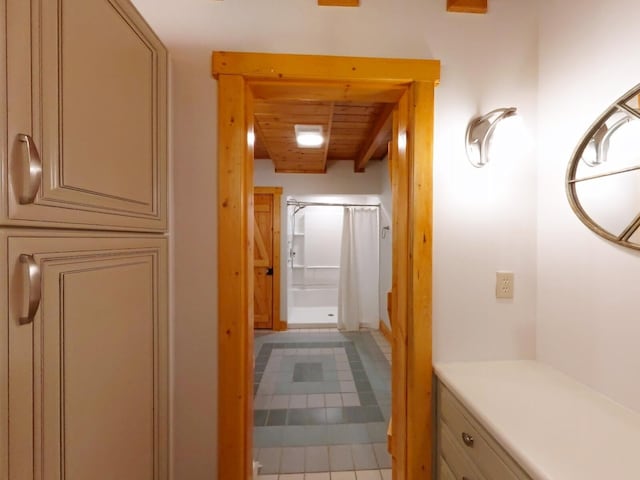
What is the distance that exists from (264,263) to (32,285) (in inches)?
152

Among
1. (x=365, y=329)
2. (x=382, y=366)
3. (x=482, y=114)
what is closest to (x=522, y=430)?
(x=482, y=114)

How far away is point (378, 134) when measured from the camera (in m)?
2.73

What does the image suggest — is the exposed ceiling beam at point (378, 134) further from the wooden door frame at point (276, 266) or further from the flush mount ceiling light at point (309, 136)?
the wooden door frame at point (276, 266)

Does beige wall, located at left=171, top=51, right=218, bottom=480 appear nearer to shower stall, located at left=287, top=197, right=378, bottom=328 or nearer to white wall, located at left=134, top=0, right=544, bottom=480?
white wall, located at left=134, top=0, right=544, bottom=480

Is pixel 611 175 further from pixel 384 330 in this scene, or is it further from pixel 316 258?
pixel 316 258

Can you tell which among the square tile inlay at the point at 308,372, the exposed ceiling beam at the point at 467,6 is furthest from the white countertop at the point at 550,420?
the square tile inlay at the point at 308,372

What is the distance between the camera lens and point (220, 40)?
123 centimetres

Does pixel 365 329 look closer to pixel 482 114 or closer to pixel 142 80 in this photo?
pixel 482 114

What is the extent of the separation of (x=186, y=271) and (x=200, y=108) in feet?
2.23

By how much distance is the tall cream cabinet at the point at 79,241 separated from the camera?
1.85 feet

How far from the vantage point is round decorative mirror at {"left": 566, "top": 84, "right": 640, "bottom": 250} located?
93 cm

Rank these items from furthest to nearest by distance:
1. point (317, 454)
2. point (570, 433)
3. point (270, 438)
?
point (270, 438) → point (317, 454) → point (570, 433)

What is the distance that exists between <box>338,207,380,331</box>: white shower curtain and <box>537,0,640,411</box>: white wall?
329 centimetres

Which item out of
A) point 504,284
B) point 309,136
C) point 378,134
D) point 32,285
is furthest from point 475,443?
point 309,136
